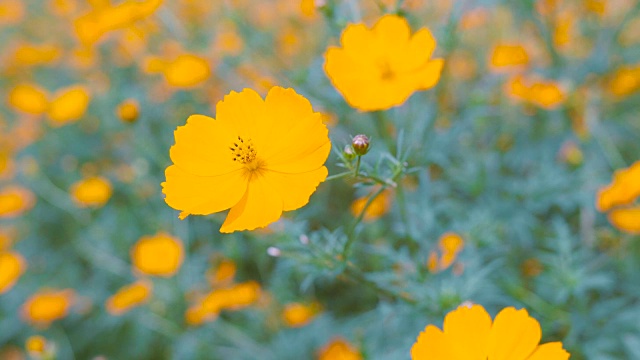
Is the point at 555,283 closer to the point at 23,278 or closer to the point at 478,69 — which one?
the point at 478,69

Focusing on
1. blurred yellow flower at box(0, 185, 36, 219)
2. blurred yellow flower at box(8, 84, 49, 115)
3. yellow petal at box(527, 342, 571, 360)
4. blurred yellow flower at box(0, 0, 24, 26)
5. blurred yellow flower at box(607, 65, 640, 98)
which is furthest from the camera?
blurred yellow flower at box(0, 0, 24, 26)

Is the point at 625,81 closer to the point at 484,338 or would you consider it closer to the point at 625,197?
the point at 625,197

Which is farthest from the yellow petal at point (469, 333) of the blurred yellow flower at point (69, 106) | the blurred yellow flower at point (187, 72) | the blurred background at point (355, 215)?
the blurred yellow flower at point (69, 106)

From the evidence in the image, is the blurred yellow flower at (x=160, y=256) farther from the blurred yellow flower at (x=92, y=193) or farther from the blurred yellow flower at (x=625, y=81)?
the blurred yellow flower at (x=625, y=81)

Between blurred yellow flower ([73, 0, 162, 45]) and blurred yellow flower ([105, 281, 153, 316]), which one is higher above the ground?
blurred yellow flower ([73, 0, 162, 45])

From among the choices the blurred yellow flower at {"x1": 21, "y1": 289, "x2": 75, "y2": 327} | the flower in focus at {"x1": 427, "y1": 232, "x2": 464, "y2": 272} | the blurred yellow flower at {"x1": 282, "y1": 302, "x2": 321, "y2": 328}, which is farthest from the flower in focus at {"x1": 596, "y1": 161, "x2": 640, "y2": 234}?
the blurred yellow flower at {"x1": 21, "y1": 289, "x2": 75, "y2": 327}

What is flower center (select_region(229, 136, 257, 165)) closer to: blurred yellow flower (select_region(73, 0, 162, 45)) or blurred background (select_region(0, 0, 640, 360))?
blurred background (select_region(0, 0, 640, 360))
